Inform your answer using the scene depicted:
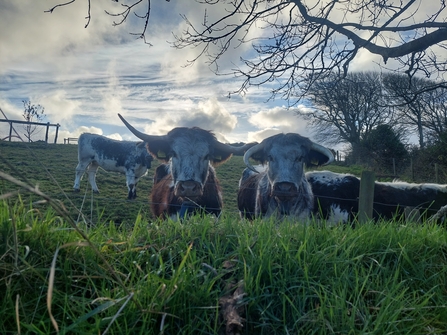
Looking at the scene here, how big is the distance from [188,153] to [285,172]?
4.97 feet

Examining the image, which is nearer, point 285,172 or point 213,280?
point 213,280

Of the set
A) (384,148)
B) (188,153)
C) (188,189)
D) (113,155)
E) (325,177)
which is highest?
(384,148)

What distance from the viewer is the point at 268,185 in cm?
670

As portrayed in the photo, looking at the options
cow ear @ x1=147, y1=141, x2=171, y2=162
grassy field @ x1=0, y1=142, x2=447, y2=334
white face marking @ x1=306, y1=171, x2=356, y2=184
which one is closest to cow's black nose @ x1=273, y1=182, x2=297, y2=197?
white face marking @ x1=306, y1=171, x2=356, y2=184

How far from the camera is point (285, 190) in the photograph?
5859 millimetres

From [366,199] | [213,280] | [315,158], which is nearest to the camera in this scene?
[213,280]

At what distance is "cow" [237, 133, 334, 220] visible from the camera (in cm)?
596

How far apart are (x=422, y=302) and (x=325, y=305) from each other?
0.63 metres

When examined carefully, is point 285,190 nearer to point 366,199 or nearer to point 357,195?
point 366,199

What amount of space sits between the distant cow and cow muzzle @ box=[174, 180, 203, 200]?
7.06ft

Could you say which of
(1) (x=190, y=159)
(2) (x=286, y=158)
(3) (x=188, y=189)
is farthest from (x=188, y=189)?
(2) (x=286, y=158)

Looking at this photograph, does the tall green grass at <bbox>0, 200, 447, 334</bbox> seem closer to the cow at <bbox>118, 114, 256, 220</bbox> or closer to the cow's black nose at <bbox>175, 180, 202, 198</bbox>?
the cow's black nose at <bbox>175, 180, 202, 198</bbox>

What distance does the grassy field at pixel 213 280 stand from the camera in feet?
6.53

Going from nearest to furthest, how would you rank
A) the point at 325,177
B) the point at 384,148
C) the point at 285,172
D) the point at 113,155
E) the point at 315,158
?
1. the point at 285,172
2. the point at 315,158
3. the point at 325,177
4. the point at 113,155
5. the point at 384,148
